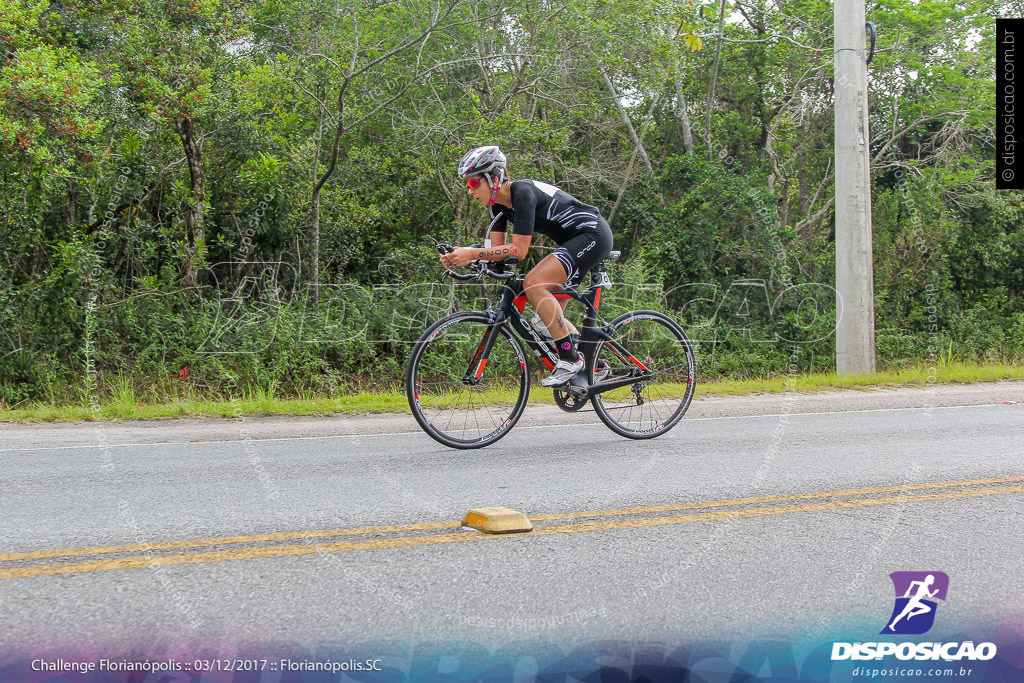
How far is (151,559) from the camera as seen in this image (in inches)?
155

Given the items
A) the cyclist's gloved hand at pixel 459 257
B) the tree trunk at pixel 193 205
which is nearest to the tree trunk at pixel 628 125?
the tree trunk at pixel 193 205

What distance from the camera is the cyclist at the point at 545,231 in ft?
21.7

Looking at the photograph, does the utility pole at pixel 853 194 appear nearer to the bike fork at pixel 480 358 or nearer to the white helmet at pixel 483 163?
the bike fork at pixel 480 358

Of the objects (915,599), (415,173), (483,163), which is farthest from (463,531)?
(415,173)

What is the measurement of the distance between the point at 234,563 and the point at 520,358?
347 cm

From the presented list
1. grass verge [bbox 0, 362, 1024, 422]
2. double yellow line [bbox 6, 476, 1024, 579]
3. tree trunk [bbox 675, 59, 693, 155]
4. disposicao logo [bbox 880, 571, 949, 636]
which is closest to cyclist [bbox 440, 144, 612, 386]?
double yellow line [bbox 6, 476, 1024, 579]

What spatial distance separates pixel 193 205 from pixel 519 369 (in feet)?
Result: 28.4

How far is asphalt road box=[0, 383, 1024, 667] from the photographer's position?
3.24 m

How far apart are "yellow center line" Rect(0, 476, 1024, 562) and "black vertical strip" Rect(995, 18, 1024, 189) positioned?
36.1 feet

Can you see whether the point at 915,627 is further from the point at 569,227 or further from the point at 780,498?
the point at 569,227

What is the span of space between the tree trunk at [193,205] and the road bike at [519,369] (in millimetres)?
7843

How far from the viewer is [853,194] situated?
1284 cm

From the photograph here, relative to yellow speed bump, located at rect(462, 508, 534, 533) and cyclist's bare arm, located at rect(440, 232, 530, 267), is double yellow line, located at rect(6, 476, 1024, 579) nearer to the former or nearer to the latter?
yellow speed bump, located at rect(462, 508, 534, 533)

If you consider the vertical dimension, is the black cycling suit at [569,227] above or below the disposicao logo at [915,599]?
above
